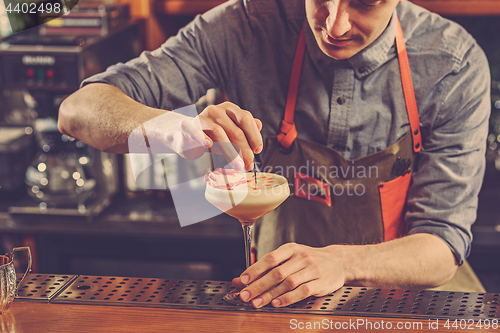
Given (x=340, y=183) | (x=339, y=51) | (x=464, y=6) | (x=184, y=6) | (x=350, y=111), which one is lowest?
(x=340, y=183)

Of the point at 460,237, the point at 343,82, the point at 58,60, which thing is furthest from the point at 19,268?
the point at 460,237

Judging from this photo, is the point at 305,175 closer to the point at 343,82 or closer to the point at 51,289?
the point at 343,82

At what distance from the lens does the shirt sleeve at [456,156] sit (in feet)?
5.41

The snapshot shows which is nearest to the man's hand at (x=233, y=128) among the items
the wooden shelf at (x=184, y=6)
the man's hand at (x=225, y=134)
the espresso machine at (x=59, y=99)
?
the man's hand at (x=225, y=134)

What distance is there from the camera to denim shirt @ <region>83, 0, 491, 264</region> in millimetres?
1664

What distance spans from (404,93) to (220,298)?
908 millimetres

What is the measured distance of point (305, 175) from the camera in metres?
1.78

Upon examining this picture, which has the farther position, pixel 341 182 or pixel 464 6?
pixel 464 6

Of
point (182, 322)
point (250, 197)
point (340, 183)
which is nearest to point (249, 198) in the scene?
point (250, 197)

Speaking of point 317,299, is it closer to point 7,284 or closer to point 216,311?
point 216,311

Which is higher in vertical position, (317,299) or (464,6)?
(464,6)

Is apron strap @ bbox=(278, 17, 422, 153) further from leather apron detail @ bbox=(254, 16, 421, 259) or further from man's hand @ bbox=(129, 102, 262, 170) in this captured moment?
man's hand @ bbox=(129, 102, 262, 170)

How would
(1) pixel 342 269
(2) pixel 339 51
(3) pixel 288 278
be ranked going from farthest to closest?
(2) pixel 339 51 → (1) pixel 342 269 → (3) pixel 288 278

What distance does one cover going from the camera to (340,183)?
173cm
